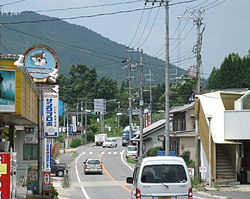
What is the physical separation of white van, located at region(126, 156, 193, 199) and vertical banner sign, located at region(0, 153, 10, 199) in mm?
3889

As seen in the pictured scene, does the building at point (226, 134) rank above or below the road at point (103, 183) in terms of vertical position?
above

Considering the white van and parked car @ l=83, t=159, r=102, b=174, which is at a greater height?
the white van

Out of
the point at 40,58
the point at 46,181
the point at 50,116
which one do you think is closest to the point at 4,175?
the point at 50,116

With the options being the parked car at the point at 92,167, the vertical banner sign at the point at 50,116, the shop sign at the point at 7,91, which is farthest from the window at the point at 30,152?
the parked car at the point at 92,167

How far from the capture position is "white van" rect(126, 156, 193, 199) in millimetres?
13609

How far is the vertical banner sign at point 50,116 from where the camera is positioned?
68.7 feet

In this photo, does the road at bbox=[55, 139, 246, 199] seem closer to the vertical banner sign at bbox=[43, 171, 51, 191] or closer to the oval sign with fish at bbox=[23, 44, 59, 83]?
the vertical banner sign at bbox=[43, 171, 51, 191]

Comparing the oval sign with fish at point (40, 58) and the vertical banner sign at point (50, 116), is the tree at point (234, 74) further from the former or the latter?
the vertical banner sign at point (50, 116)

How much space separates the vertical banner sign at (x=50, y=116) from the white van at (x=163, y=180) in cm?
815

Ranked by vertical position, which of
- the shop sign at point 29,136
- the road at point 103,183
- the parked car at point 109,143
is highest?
the shop sign at point 29,136

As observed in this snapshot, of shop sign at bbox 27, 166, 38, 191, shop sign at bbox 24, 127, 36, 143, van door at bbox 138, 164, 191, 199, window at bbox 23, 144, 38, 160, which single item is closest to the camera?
van door at bbox 138, 164, 191, 199

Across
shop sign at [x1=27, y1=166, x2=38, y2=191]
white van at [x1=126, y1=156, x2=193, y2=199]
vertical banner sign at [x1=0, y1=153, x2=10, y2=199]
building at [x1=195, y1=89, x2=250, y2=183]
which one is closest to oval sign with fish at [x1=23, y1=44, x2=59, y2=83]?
shop sign at [x1=27, y1=166, x2=38, y2=191]

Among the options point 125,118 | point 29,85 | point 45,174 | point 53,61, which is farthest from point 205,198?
point 125,118

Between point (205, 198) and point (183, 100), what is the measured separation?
285 ft
